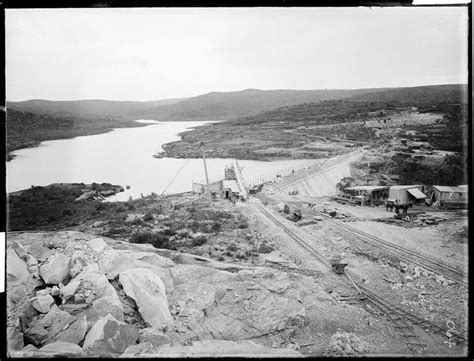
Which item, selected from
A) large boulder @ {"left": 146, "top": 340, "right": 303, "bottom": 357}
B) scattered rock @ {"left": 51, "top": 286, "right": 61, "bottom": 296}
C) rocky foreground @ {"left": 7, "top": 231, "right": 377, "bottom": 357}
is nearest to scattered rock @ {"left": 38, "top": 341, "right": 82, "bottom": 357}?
rocky foreground @ {"left": 7, "top": 231, "right": 377, "bottom": 357}

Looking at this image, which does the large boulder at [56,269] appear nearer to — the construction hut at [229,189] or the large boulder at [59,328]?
the large boulder at [59,328]

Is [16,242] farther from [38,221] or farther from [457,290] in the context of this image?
[457,290]

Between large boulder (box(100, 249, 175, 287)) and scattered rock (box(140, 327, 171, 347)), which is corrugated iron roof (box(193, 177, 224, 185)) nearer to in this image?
large boulder (box(100, 249, 175, 287))

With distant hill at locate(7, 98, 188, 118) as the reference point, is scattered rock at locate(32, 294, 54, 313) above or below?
below

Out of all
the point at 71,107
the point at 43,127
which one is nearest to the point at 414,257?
the point at 71,107

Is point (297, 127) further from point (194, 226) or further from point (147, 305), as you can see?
point (147, 305)

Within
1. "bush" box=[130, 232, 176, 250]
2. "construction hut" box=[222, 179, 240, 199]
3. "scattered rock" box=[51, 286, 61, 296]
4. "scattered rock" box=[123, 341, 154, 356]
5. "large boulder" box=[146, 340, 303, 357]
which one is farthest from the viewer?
"construction hut" box=[222, 179, 240, 199]

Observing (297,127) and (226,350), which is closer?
(226,350)

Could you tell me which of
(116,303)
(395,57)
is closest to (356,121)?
(395,57)
